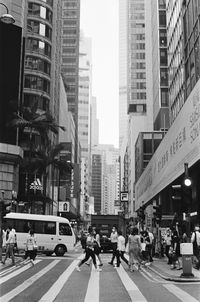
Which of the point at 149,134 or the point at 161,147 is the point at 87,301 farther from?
the point at 149,134

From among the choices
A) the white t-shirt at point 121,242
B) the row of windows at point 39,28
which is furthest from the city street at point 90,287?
the row of windows at point 39,28

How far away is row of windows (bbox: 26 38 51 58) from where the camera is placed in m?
61.6

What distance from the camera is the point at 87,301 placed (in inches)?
415

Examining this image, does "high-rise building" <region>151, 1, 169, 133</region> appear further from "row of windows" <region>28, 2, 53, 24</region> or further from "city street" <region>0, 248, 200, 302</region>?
"city street" <region>0, 248, 200, 302</region>

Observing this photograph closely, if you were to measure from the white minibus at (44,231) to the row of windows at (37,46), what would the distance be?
3813 centimetres

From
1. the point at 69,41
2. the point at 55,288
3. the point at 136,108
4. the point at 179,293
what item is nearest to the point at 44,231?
the point at 55,288

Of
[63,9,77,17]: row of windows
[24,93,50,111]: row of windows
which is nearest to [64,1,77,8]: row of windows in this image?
[63,9,77,17]: row of windows

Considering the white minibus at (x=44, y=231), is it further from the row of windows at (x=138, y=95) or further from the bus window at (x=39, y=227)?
the row of windows at (x=138, y=95)

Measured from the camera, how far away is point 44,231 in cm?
2878

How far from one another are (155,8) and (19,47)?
44973 millimetres

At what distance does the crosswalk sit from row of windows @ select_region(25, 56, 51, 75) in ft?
152

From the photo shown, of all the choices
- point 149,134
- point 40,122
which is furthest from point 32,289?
point 149,134

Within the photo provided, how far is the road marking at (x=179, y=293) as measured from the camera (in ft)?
35.3

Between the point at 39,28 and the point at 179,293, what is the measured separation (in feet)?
185
